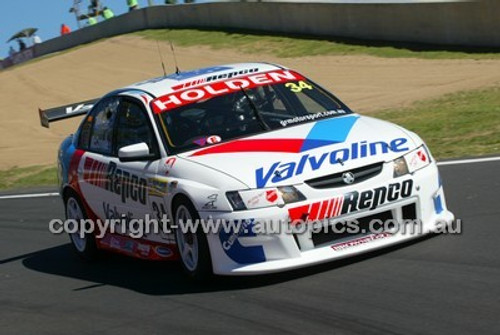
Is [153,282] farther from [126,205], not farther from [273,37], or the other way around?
[273,37]

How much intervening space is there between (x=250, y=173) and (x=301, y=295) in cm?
92

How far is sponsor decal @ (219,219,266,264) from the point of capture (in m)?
7.03

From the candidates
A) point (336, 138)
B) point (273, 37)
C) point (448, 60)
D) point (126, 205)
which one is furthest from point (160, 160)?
point (273, 37)

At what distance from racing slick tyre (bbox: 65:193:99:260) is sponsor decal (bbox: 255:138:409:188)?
2.84 meters

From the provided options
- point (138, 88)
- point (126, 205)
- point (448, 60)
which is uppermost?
point (138, 88)

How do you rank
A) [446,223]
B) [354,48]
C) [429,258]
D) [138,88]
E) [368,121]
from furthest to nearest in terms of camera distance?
[354,48] < [138,88] < [368,121] < [446,223] < [429,258]

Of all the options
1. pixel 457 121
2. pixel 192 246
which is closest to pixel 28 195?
pixel 457 121

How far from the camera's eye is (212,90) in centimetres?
859

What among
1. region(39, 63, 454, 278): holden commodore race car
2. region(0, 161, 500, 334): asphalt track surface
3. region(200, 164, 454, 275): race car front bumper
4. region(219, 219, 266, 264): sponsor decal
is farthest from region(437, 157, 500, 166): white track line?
region(219, 219, 266, 264): sponsor decal

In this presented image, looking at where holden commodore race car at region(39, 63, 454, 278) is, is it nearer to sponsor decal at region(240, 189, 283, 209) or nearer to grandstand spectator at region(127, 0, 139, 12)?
sponsor decal at region(240, 189, 283, 209)

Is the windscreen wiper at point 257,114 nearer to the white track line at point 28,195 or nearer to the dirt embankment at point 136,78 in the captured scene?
the white track line at point 28,195

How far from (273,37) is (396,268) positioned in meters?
27.8

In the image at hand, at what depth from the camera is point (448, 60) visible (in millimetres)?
24125

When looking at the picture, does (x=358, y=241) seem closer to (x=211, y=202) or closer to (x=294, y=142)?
(x=294, y=142)
